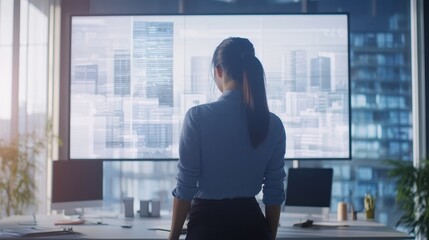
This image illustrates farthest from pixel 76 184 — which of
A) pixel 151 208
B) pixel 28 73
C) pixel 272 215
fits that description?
pixel 272 215

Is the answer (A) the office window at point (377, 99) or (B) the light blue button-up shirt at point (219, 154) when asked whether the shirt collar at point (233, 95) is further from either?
(A) the office window at point (377, 99)

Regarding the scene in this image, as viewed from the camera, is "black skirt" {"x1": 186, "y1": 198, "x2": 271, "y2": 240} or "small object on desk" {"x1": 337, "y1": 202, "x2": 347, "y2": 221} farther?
"small object on desk" {"x1": 337, "y1": 202, "x2": 347, "y2": 221}

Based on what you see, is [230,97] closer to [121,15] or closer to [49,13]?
[121,15]

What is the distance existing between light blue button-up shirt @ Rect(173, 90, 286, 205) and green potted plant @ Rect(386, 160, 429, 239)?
3.73 m

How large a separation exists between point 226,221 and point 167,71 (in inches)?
136

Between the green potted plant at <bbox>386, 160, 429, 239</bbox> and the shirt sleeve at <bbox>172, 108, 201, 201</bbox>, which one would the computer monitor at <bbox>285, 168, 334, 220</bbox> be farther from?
the shirt sleeve at <bbox>172, 108, 201, 201</bbox>

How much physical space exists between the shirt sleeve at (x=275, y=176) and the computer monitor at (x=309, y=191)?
224 centimetres

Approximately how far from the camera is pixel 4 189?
5.38 m

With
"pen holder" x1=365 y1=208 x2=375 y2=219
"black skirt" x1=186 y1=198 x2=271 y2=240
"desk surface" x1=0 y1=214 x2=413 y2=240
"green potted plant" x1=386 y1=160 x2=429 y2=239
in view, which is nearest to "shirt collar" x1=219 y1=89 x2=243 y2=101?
"black skirt" x1=186 y1=198 x2=271 y2=240

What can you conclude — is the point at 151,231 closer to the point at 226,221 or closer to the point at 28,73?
the point at 226,221

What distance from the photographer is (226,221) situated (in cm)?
224

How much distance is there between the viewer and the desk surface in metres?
3.75

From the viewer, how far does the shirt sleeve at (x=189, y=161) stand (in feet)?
7.34

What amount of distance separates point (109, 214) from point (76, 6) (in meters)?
2.16
